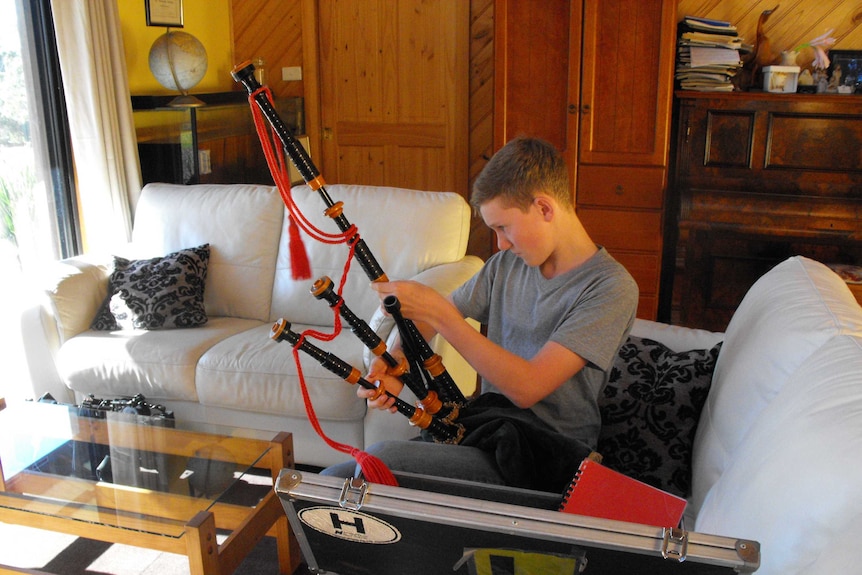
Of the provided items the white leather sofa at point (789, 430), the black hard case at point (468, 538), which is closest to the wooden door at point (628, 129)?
the white leather sofa at point (789, 430)

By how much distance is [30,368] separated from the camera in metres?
2.78

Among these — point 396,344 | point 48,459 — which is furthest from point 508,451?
point 48,459

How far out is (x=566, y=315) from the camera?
1.59 meters

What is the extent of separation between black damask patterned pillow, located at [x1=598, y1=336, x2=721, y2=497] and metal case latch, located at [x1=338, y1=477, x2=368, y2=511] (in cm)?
86

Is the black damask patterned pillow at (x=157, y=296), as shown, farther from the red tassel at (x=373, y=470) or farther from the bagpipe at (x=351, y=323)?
the red tassel at (x=373, y=470)

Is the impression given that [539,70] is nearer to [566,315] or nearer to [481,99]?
[481,99]

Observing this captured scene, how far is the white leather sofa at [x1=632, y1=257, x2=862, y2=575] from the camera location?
3.01 ft

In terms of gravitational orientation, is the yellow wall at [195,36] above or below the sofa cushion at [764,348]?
above

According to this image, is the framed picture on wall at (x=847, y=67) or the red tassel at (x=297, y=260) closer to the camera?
the red tassel at (x=297, y=260)

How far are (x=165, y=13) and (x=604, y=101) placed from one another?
2318mm

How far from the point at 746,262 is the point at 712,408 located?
199cm

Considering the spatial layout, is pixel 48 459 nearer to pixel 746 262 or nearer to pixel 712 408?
pixel 712 408

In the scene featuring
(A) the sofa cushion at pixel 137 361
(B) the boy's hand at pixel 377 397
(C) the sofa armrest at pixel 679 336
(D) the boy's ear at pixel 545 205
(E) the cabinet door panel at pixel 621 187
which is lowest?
(A) the sofa cushion at pixel 137 361

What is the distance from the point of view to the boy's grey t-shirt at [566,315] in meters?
1.52
